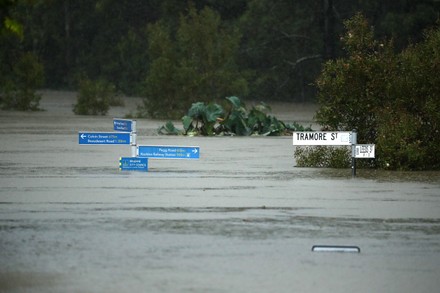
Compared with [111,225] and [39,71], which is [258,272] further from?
[39,71]

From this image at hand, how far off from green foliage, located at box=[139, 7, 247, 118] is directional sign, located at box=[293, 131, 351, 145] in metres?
28.0

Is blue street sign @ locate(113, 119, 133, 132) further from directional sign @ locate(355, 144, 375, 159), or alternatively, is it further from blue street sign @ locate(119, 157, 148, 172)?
directional sign @ locate(355, 144, 375, 159)

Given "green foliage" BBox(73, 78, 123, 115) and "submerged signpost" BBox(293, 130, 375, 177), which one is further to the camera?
"green foliage" BBox(73, 78, 123, 115)

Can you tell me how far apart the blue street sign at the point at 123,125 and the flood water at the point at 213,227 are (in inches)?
29.0

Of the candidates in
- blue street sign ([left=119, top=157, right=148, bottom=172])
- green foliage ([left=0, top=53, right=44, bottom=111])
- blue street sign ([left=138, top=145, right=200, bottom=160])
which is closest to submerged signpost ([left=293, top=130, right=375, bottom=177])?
blue street sign ([left=138, top=145, right=200, bottom=160])

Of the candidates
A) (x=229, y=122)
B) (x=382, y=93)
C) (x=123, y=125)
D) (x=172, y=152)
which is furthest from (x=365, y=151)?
(x=229, y=122)

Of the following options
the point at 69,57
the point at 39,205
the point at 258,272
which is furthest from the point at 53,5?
the point at 258,272

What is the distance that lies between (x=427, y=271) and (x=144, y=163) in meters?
11.9

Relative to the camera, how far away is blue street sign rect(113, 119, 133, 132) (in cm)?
2336

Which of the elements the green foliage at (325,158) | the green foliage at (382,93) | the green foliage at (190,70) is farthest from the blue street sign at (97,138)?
the green foliage at (190,70)

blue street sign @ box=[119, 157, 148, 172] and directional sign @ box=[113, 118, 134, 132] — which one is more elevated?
directional sign @ box=[113, 118, 134, 132]

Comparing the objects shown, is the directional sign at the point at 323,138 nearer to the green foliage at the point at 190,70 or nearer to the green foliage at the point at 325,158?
the green foliage at the point at 325,158

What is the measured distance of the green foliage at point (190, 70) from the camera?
51688 mm

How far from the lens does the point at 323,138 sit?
73.3 ft
